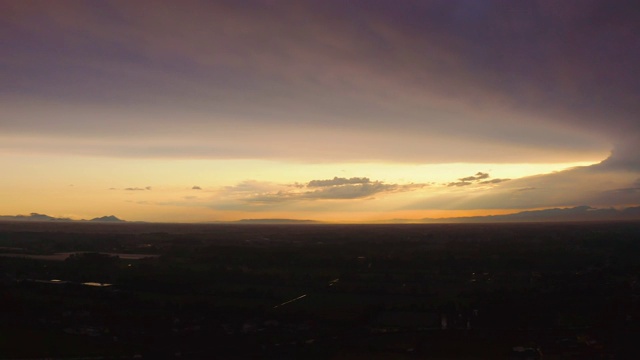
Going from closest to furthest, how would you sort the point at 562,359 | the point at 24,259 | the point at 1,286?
1. the point at 562,359
2. the point at 1,286
3. the point at 24,259

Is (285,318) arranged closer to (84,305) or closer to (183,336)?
(183,336)

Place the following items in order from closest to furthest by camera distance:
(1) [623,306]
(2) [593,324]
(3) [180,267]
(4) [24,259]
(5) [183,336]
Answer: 1. (5) [183,336]
2. (2) [593,324]
3. (1) [623,306]
4. (3) [180,267]
5. (4) [24,259]

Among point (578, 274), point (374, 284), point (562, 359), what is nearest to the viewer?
point (562, 359)

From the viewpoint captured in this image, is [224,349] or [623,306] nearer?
[224,349]

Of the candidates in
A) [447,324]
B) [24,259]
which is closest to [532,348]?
[447,324]

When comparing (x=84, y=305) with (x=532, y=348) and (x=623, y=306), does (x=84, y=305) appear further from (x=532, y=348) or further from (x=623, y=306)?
(x=623, y=306)

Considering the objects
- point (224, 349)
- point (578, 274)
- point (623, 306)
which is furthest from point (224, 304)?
point (578, 274)

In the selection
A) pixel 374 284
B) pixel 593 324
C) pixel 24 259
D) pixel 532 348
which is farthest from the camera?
pixel 24 259
